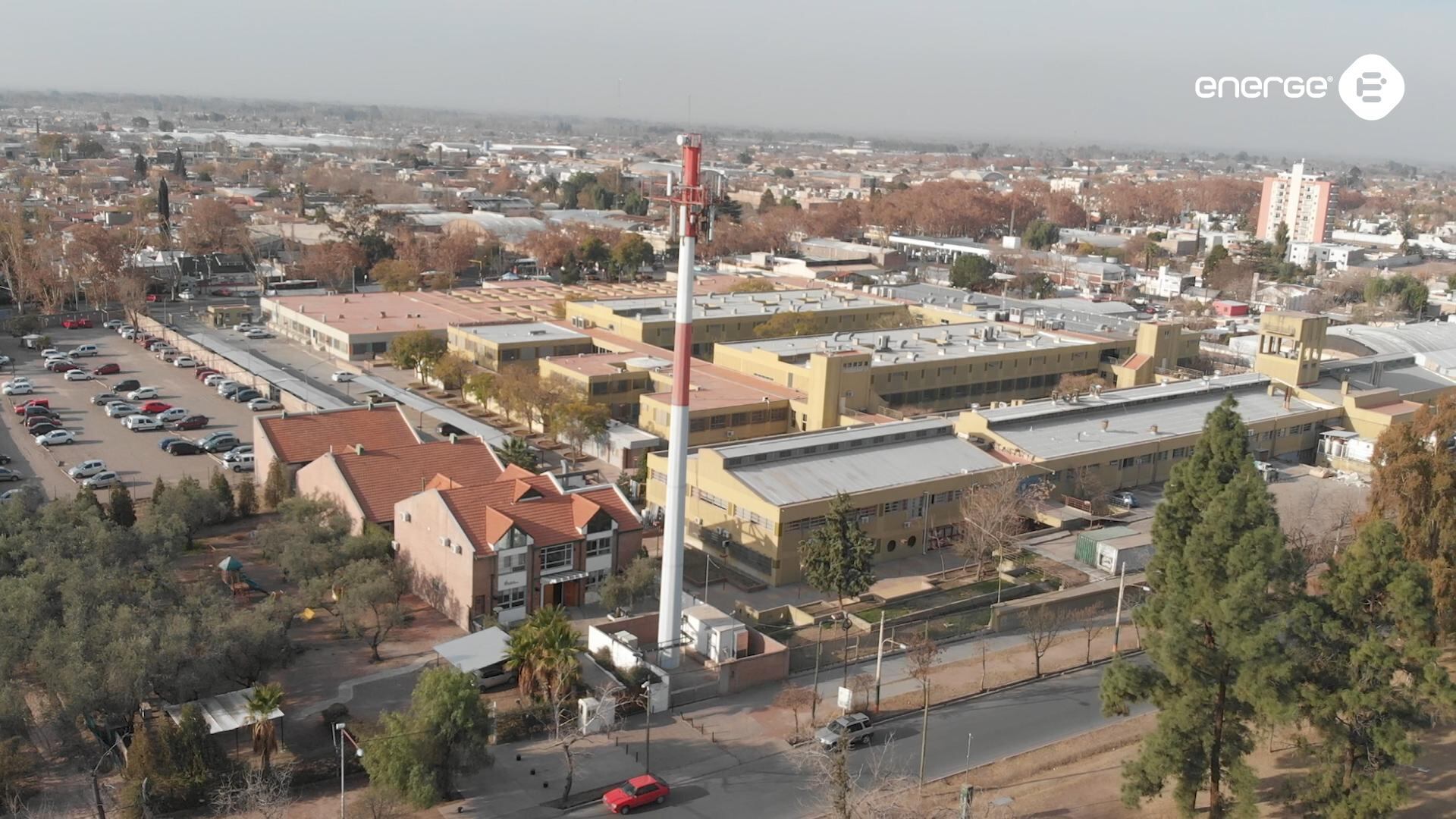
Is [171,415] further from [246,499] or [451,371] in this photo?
[246,499]

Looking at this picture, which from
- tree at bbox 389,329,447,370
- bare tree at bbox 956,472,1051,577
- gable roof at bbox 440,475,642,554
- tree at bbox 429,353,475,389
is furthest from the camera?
tree at bbox 389,329,447,370

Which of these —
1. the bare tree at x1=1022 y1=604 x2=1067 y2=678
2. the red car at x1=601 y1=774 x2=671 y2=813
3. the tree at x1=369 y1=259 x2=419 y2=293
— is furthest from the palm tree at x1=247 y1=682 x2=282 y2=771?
the tree at x1=369 y1=259 x2=419 y2=293

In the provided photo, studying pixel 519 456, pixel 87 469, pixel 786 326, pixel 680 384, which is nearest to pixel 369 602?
pixel 680 384

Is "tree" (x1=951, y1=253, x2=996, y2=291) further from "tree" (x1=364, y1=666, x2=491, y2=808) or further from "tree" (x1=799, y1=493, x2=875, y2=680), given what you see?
"tree" (x1=364, y1=666, x2=491, y2=808)

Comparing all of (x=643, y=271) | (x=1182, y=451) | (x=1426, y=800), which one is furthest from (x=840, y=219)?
(x=1426, y=800)

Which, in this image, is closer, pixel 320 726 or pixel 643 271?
pixel 320 726

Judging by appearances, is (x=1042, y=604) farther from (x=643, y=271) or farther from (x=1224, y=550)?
(x=643, y=271)

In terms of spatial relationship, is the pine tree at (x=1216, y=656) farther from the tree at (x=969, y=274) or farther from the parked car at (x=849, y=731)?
the tree at (x=969, y=274)
